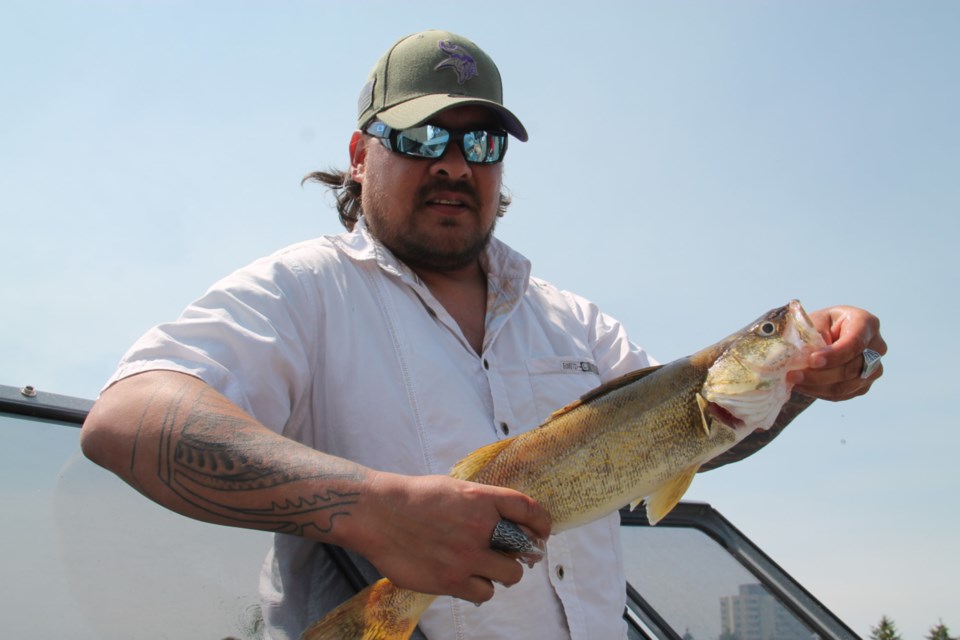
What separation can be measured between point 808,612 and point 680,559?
0.69 m

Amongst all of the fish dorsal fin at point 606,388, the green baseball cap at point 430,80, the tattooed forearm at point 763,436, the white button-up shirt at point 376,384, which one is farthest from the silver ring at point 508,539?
the green baseball cap at point 430,80

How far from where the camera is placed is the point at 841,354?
2.94m

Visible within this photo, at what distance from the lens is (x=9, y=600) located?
249cm

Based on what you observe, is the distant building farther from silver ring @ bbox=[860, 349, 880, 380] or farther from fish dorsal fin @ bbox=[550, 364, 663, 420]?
fish dorsal fin @ bbox=[550, 364, 663, 420]

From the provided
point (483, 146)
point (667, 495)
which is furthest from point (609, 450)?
point (483, 146)

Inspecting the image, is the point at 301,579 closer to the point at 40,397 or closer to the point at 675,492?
the point at 40,397

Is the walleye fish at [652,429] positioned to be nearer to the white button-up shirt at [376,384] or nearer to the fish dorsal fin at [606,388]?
the fish dorsal fin at [606,388]

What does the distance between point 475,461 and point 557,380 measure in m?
1.02

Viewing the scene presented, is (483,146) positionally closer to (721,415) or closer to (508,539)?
(721,415)

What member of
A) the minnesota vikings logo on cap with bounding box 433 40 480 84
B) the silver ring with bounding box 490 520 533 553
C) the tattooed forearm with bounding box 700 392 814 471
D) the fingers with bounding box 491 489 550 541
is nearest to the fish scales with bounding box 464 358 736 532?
the fingers with bounding box 491 489 550 541

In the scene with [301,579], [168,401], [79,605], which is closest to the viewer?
[168,401]

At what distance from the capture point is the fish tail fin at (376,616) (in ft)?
7.62

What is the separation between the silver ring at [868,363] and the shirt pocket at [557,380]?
103cm

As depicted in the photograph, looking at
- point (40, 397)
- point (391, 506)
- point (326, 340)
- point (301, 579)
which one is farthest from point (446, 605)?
point (40, 397)
